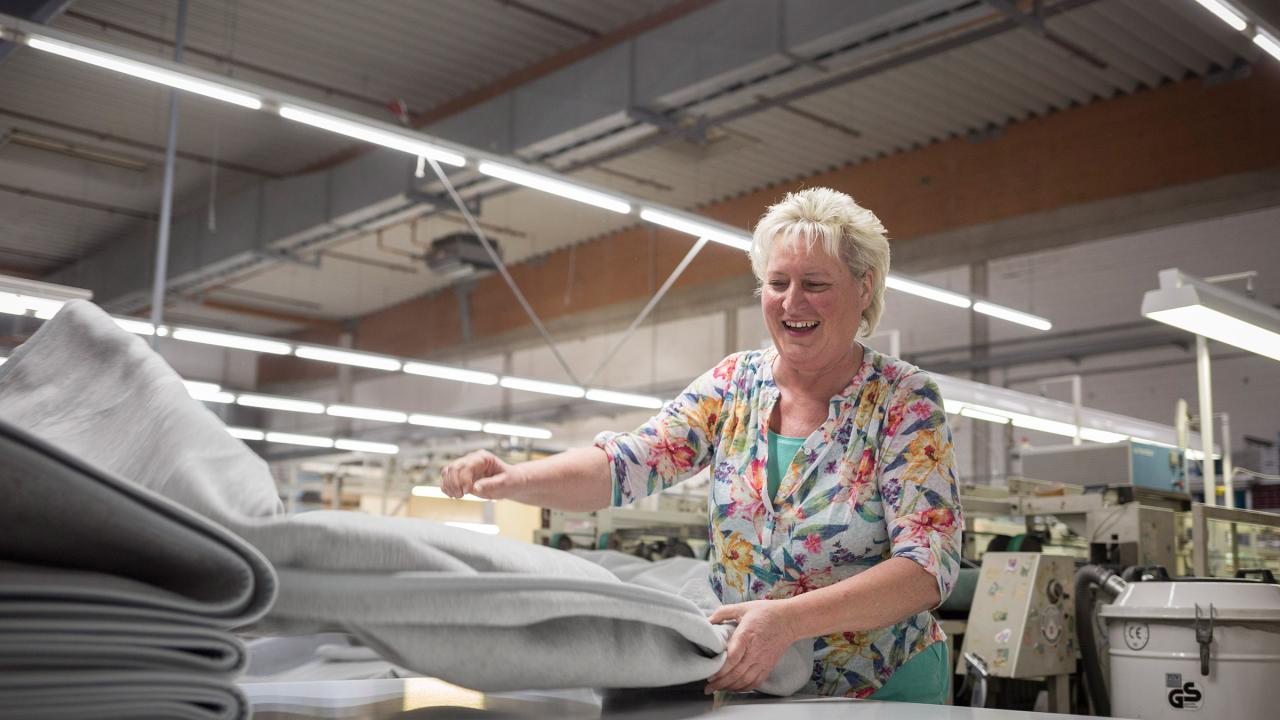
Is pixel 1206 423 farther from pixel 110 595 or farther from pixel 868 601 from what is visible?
pixel 110 595

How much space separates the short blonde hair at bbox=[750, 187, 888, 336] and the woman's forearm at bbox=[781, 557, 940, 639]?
440 millimetres

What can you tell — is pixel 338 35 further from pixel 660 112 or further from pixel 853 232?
pixel 853 232

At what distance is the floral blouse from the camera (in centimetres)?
127

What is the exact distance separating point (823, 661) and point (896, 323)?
1051cm

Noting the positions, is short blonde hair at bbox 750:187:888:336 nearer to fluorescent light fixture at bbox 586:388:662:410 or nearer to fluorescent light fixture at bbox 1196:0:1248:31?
fluorescent light fixture at bbox 1196:0:1248:31

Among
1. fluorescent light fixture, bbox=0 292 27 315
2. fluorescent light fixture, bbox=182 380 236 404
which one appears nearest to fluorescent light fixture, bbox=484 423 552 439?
fluorescent light fixture, bbox=182 380 236 404

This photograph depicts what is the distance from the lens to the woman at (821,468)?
125 centimetres

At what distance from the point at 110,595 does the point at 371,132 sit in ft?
16.4

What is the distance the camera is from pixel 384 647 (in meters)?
0.65

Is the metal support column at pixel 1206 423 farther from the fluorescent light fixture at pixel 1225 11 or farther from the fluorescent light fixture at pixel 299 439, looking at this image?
the fluorescent light fixture at pixel 299 439

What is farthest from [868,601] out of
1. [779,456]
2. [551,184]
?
[551,184]

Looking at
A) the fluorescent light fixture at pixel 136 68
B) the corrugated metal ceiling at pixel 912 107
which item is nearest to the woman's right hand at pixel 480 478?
the fluorescent light fixture at pixel 136 68

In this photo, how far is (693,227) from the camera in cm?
654

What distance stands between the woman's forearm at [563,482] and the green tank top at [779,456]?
0.75 feet
